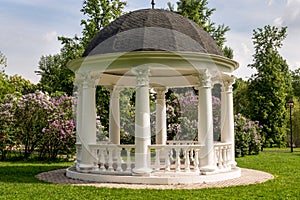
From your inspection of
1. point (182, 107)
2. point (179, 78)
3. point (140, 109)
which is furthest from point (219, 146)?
point (182, 107)

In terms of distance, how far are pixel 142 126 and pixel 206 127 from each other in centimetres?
199

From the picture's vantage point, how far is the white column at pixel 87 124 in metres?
12.0

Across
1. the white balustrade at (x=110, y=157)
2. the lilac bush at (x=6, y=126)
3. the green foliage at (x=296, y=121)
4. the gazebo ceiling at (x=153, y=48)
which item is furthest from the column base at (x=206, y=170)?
the green foliage at (x=296, y=121)

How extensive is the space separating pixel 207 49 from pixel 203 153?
3.37 meters

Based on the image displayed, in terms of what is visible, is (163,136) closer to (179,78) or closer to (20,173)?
(179,78)

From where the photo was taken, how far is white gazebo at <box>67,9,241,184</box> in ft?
36.6

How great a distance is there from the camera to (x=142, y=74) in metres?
11.2

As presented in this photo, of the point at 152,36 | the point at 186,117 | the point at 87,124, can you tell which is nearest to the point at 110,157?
the point at 87,124

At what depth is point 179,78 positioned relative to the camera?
1614 centimetres

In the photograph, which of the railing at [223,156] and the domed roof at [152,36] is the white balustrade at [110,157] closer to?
the railing at [223,156]

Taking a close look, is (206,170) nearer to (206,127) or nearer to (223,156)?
(206,127)

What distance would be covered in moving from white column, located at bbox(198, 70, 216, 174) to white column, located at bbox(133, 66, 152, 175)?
5.57 ft

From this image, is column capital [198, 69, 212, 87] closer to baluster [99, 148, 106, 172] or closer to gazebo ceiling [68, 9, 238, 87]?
gazebo ceiling [68, 9, 238, 87]

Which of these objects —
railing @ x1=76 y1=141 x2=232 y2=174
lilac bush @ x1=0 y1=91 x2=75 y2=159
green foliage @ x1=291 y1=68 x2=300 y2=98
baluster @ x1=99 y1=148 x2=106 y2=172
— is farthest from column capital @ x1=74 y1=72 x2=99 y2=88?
green foliage @ x1=291 y1=68 x2=300 y2=98
